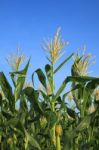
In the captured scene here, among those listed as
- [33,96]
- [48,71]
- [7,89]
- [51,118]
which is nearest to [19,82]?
[7,89]

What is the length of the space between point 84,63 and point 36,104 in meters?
1.47

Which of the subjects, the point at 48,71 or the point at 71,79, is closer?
the point at 71,79

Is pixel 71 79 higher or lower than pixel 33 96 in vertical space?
higher

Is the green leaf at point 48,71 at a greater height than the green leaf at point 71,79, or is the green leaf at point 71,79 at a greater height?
the green leaf at point 48,71

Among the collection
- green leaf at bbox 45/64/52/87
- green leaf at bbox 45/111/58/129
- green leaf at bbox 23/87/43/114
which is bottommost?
green leaf at bbox 45/111/58/129

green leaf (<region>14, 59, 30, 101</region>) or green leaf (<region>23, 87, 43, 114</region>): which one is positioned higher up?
green leaf (<region>14, 59, 30, 101</region>)

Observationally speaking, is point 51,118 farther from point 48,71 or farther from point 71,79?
point 48,71

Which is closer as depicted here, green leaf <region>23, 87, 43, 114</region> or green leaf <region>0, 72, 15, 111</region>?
green leaf <region>23, 87, 43, 114</region>

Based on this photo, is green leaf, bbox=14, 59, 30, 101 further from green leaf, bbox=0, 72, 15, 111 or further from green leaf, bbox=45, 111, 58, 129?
green leaf, bbox=45, 111, 58, 129

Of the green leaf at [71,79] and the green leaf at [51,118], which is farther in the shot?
the green leaf at [71,79]

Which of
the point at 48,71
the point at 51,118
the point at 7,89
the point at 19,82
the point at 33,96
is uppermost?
the point at 48,71

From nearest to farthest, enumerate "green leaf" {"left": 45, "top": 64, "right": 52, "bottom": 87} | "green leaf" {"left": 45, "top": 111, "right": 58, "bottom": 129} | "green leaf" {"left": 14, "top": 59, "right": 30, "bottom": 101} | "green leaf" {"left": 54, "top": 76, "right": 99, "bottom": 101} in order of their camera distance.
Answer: "green leaf" {"left": 45, "top": 111, "right": 58, "bottom": 129} → "green leaf" {"left": 54, "top": 76, "right": 99, "bottom": 101} → "green leaf" {"left": 45, "top": 64, "right": 52, "bottom": 87} → "green leaf" {"left": 14, "top": 59, "right": 30, "bottom": 101}

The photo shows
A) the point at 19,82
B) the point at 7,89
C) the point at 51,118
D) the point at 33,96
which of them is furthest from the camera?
the point at 19,82

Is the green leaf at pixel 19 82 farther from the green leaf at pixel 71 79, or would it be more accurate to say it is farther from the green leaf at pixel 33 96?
the green leaf at pixel 71 79
